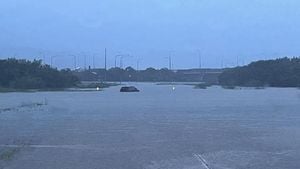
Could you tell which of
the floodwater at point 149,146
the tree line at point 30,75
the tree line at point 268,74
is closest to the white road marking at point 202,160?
the floodwater at point 149,146

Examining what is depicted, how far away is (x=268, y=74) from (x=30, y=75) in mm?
58353

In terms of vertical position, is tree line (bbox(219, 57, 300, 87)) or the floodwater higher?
tree line (bbox(219, 57, 300, 87))

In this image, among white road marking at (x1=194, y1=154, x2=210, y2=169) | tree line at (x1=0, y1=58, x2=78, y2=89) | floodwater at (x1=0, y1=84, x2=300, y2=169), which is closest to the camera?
white road marking at (x1=194, y1=154, x2=210, y2=169)

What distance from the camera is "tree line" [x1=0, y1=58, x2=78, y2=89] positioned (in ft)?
402

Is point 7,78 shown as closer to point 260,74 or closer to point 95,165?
point 260,74

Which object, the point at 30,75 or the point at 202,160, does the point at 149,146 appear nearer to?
the point at 202,160

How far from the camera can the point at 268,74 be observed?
158250 mm

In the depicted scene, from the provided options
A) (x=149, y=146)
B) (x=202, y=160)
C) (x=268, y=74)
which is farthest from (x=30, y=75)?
(x=202, y=160)

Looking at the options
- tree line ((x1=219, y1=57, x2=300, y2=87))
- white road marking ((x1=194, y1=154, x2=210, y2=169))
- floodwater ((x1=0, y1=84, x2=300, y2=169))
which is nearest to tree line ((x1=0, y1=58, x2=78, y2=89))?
tree line ((x1=219, y1=57, x2=300, y2=87))

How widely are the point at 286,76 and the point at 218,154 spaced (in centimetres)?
13660

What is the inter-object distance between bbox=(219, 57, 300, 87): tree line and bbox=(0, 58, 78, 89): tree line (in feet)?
149

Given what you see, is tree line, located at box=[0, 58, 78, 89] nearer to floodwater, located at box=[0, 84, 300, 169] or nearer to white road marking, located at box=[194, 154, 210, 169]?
floodwater, located at box=[0, 84, 300, 169]

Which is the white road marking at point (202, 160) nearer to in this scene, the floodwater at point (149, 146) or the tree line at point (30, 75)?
the floodwater at point (149, 146)

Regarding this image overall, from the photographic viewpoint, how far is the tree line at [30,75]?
122500mm
